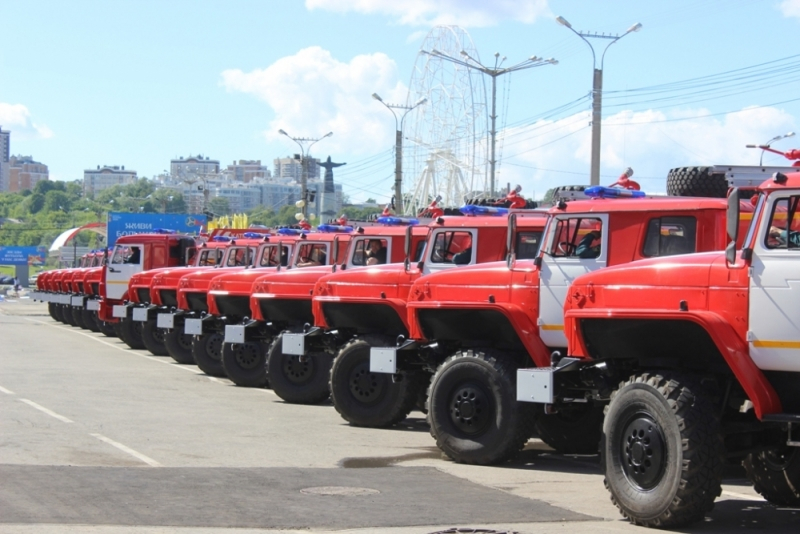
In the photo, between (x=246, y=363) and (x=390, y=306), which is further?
(x=246, y=363)

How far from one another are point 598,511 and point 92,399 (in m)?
9.91

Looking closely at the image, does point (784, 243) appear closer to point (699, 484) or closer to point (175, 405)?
point (699, 484)

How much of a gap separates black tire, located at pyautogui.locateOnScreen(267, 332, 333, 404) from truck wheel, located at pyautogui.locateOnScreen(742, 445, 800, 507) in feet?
27.5

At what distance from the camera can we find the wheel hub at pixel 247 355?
2030cm

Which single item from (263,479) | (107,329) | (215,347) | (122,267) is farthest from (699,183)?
(107,329)

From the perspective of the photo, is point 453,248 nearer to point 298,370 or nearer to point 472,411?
point 472,411

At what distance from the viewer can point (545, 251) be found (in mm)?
12031

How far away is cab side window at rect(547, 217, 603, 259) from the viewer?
Result: 38.5 feet

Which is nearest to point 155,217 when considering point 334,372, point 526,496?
point 334,372

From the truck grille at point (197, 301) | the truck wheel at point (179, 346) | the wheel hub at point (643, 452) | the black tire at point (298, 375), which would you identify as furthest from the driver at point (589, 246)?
the truck wheel at point (179, 346)

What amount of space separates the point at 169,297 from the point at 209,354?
13.1 ft

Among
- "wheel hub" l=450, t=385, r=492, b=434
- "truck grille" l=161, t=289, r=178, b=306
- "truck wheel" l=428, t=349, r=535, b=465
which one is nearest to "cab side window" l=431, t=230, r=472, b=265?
"truck wheel" l=428, t=349, r=535, b=465

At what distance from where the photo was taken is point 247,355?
2033 cm

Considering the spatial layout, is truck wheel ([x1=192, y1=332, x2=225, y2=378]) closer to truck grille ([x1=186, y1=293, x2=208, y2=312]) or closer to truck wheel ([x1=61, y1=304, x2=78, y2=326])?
truck grille ([x1=186, y1=293, x2=208, y2=312])
